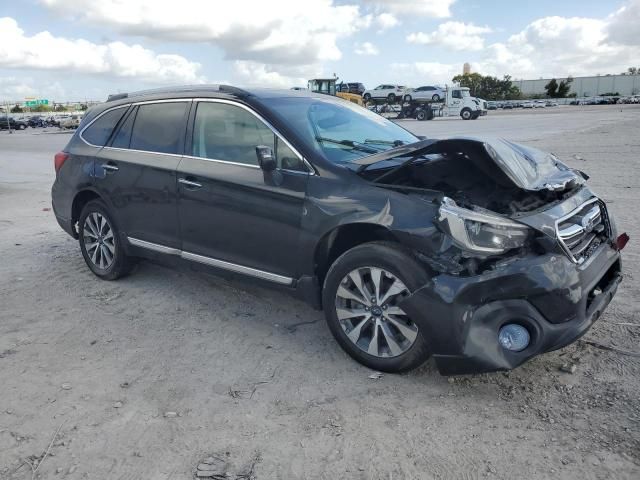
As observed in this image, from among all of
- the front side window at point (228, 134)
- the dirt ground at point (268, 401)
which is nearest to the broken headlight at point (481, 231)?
the dirt ground at point (268, 401)

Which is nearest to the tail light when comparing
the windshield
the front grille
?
the windshield

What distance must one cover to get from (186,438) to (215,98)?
102 inches

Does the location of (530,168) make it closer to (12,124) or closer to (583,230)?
(583,230)

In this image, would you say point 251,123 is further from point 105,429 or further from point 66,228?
point 66,228

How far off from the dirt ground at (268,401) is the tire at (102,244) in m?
0.43

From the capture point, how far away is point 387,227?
11.0 feet

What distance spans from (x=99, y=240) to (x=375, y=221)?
3143 mm

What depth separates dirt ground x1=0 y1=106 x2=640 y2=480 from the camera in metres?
2.72

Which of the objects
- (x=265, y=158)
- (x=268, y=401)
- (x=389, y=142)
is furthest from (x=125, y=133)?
(x=268, y=401)

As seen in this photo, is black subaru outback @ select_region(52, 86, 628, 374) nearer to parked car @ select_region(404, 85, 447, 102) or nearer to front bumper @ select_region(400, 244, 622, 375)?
front bumper @ select_region(400, 244, 622, 375)

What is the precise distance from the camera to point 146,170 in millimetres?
4727

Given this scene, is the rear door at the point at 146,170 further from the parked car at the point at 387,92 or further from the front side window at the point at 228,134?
the parked car at the point at 387,92

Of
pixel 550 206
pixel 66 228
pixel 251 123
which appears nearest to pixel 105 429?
pixel 251 123

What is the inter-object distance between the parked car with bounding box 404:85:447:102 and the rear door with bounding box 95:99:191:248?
3976 cm
